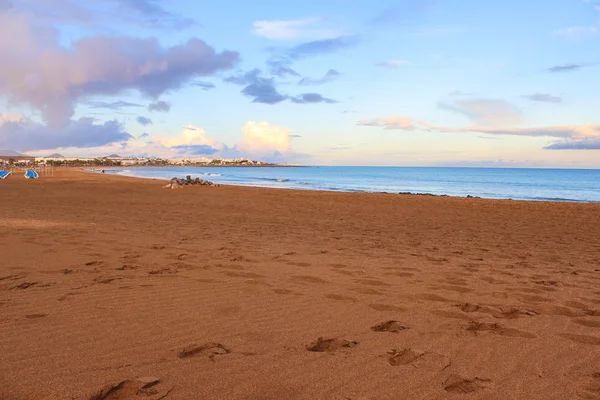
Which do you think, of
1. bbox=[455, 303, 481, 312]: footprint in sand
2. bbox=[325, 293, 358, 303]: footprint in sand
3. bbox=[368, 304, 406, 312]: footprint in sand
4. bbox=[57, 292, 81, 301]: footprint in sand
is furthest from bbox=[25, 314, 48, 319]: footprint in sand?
bbox=[455, 303, 481, 312]: footprint in sand

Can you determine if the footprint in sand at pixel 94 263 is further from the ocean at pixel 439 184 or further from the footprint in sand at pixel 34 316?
the ocean at pixel 439 184

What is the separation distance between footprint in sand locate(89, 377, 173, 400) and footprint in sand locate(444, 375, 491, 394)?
70.1 inches

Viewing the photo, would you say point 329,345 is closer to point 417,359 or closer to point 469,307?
point 417,359

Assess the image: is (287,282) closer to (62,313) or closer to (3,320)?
(62,313)

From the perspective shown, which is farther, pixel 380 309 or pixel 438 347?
pixel 380 309

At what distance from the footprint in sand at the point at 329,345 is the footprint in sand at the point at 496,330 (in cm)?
116

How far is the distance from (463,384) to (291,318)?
1.75 m

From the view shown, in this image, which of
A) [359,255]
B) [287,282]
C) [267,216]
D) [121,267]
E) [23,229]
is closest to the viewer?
[287,282]

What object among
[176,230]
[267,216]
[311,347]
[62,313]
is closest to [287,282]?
[311,347]

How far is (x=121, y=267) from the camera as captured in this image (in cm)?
635

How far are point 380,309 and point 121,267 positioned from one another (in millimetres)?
3674

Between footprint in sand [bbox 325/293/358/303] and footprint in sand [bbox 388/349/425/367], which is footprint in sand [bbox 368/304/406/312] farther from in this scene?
footprint in sand [bbox 388/349/425/367]

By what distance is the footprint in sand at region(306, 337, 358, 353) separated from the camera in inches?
142

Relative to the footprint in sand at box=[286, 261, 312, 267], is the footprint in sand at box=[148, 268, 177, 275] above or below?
below
